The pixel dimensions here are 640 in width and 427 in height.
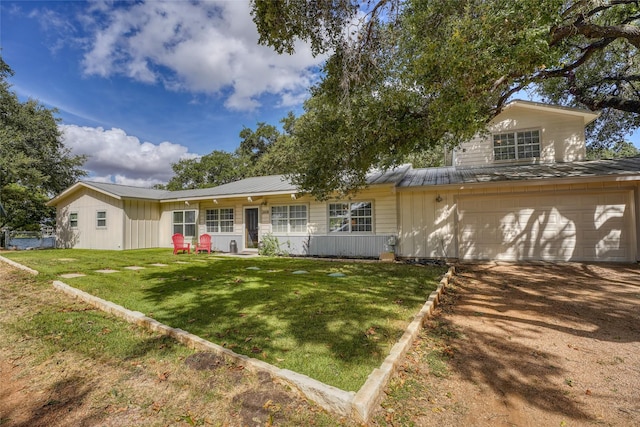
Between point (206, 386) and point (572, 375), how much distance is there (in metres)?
3.44

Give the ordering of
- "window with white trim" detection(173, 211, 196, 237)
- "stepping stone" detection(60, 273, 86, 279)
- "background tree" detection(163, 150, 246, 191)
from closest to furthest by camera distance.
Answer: "stepping stone" detection(60, 273, 86, 279) < "window with white trim" detection(173, 211, 196, 237) < "background tree" detection(163, 150, 246, 191)

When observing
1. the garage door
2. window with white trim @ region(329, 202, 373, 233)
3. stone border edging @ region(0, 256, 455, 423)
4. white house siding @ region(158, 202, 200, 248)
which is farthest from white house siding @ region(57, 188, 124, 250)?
the garage door

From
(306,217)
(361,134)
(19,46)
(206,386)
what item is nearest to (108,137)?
(19,46)

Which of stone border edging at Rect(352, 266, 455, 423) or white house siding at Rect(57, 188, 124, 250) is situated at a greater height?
white house siding at Rect(57, 188, 124, 250)

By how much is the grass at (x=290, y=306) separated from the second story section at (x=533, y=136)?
704 centimetres

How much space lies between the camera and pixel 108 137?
146ft

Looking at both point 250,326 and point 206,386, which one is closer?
point 206,386

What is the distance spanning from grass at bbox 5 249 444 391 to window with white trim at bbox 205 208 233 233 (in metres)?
6.13

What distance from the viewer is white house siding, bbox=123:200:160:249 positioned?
601 inches

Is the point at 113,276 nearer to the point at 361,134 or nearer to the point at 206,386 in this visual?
the point at 206,386

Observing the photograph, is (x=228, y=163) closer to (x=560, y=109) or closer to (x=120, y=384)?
(x=560, y=109)

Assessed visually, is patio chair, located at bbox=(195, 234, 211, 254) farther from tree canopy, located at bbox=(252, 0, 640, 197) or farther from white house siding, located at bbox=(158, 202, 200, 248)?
tree canopy, located at bbox=(252, 0, 640, 197)

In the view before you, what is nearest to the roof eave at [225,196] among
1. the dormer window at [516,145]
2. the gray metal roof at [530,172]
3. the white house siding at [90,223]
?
the white house siding at [90,223]

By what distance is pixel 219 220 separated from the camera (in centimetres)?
1487
